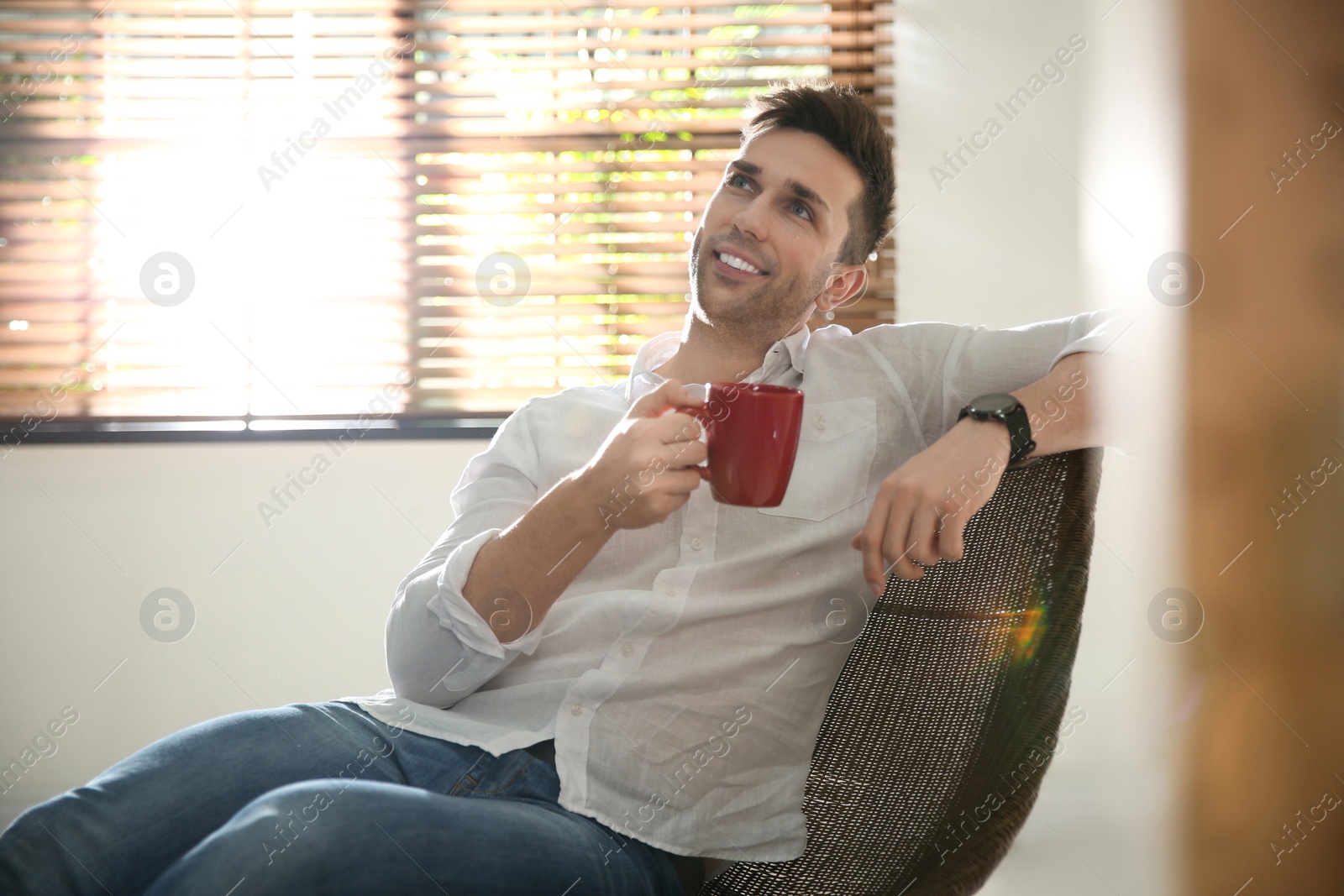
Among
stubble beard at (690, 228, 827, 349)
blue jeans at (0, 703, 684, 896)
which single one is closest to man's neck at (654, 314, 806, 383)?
stubble beard at (690, 228, 827, 349)

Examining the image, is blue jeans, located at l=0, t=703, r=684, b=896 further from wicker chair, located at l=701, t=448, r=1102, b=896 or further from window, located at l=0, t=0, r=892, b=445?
window, located at l=0, t=0, r=892, b=445

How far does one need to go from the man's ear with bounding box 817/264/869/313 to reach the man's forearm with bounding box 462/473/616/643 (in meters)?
0.56

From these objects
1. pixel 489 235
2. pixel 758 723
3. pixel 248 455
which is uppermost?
pixel 489 235

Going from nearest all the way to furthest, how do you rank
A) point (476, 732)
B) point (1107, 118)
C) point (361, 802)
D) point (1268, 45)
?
point (1268, 45) < point (1107, 118) < point (361, 802) < point (476, 732)

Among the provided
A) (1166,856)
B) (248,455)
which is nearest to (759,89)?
(248,455)

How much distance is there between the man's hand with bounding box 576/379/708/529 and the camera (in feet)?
2.69

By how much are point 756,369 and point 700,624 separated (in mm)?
406

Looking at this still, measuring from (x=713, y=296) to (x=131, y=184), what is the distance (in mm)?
1696

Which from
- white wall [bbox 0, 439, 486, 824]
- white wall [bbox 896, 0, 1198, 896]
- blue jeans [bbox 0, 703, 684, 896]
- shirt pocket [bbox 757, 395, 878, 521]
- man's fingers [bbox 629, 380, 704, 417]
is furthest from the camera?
white wall [bbox 0, 439, 486, 824]

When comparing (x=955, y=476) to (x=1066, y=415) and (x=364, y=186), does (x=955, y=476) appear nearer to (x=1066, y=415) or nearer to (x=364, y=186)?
(x=1066, y=415)

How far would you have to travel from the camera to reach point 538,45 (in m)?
2.15

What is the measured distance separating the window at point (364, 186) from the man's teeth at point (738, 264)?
3.15 ft

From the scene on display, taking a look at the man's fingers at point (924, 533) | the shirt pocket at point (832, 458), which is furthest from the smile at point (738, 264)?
the man's fingers at point (924, 533)

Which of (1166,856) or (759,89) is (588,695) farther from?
(759,89)
